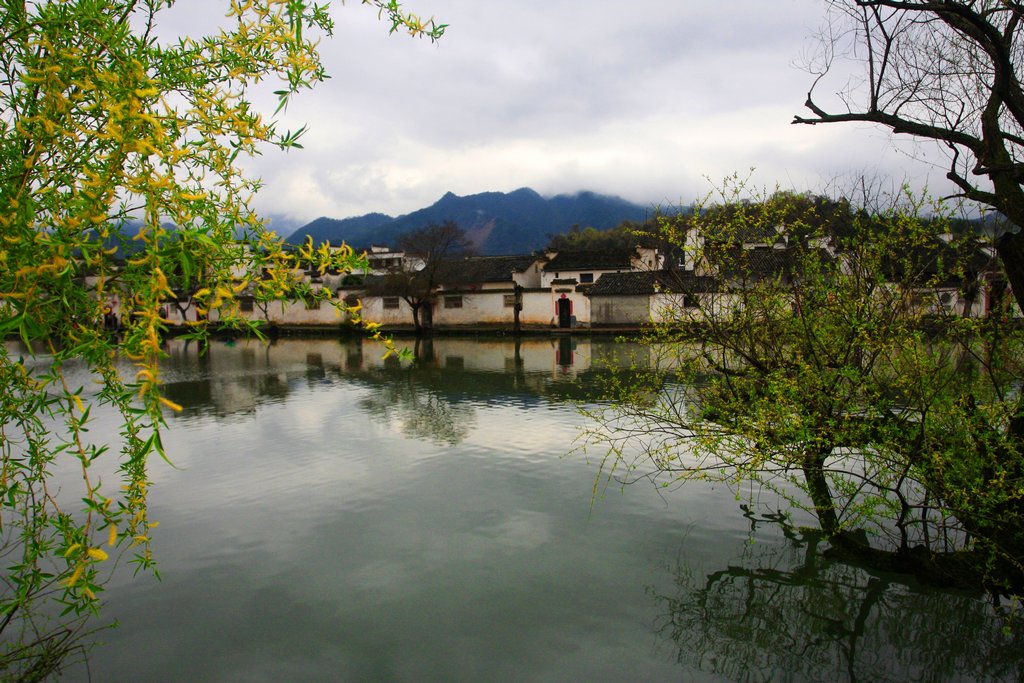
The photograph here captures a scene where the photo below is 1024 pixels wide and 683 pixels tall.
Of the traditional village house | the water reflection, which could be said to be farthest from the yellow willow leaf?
the traditional village house

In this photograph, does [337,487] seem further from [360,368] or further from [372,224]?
[372,224]

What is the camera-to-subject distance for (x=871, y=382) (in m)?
5.78

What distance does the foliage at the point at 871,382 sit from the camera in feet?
16.7

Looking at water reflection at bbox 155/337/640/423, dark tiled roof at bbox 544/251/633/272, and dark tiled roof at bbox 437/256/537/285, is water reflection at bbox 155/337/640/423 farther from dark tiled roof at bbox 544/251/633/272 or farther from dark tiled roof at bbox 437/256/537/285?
dark tiled roof at bbox 544/251/633/272

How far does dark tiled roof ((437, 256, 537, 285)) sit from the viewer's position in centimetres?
4009

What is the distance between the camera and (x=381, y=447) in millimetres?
11094

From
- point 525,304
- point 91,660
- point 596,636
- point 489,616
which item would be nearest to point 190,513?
point 91,660

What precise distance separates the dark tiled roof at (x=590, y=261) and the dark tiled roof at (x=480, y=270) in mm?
1735

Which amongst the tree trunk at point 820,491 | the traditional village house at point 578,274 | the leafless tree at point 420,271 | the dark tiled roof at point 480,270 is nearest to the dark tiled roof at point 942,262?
the tree trunk at point 820,491

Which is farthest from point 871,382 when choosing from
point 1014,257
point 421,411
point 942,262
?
point 421,411

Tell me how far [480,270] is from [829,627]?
37238mm

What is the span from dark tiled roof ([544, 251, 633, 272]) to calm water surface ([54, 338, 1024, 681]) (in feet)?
100

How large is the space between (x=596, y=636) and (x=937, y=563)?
3203 mm

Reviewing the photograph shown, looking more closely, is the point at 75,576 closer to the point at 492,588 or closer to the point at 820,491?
the point at 492,588
